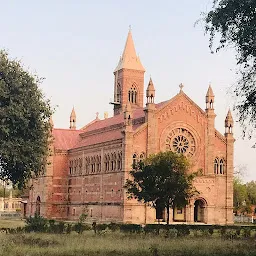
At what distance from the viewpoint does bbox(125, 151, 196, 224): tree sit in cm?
5647

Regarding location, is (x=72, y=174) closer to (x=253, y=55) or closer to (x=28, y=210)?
(x=28, y=210)

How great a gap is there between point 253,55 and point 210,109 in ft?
181

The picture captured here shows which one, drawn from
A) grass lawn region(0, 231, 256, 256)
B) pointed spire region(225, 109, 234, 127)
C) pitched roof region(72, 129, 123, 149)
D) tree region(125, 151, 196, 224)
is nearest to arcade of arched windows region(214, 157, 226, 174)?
pointed spire region(225, 109, 234, 127)

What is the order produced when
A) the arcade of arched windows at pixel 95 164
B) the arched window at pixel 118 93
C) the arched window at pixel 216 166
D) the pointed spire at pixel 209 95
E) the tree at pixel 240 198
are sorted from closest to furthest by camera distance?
the arcade of arched windows at pixel 95 164 → the arched window at pixel 216 166 → the pointed spire at pixel 209 95 → the arched window at pixel 118 93 → the tree at pixel 240 198

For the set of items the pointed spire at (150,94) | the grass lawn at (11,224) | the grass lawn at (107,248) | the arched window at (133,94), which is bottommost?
the grass lawn at (11,224)

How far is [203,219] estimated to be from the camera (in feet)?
258

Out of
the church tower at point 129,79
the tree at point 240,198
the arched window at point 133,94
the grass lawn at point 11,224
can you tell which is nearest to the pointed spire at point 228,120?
the church tower at point 129,79

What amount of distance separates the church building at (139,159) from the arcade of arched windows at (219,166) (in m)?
0.11

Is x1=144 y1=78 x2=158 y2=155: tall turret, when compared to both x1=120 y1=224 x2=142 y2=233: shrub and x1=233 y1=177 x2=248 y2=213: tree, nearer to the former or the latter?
x1=120 y1=224 x2=142 y2=233: shrub

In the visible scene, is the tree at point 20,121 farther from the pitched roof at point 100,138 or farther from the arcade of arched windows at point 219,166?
the arcade of arched windows at point 219,166

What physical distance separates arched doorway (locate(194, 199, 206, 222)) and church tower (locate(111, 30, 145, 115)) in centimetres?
2476

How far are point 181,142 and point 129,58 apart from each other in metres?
26.8

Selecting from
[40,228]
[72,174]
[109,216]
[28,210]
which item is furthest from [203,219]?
[40,228]

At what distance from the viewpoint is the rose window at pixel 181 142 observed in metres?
78.0
